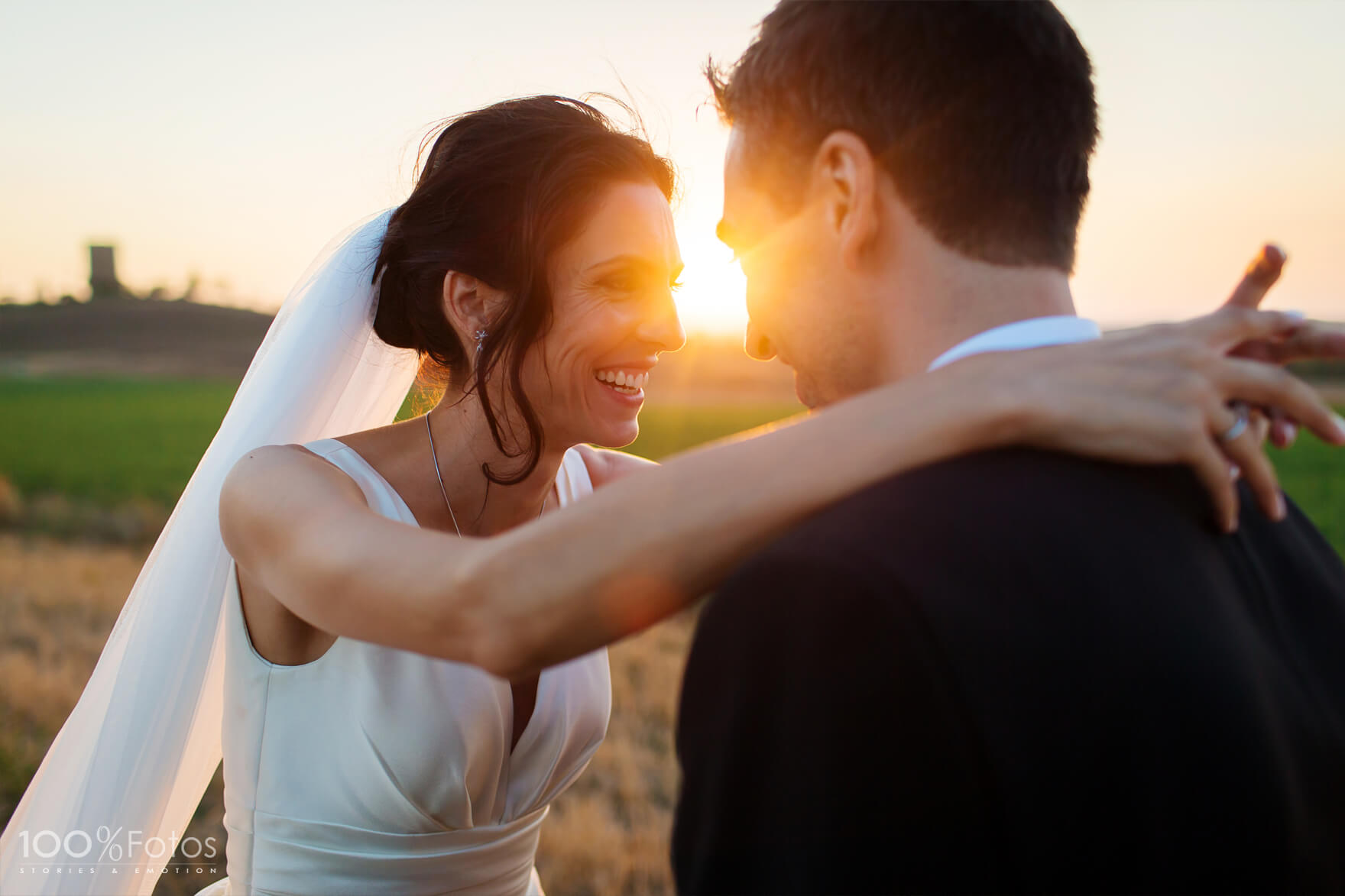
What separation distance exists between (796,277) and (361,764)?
2.00 meters

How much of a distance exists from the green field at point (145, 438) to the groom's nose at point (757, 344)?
2144 cm

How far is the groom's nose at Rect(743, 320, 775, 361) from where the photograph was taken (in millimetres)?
2010

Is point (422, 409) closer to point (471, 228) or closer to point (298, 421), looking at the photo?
point (298, 421)

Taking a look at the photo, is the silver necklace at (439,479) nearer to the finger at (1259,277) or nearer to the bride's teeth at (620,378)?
the bride's teeth at (620,378)

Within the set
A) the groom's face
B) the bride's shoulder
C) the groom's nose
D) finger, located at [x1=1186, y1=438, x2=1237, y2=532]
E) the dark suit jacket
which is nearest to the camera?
the dark suit jacket

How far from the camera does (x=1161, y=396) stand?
1277 mm

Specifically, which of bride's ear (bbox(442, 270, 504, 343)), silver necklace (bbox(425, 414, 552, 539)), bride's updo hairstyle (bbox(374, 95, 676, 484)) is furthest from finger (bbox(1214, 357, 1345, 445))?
silver necklace (bbox(425, 414, 552, 539))

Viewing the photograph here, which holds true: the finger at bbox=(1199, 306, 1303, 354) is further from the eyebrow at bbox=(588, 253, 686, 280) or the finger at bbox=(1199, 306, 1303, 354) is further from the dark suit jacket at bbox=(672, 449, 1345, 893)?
the eyebrow at bbox=(588, 253, 686, 280)

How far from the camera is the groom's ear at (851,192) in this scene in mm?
1650

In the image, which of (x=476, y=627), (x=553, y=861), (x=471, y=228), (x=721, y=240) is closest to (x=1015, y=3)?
(x=721, y=240)

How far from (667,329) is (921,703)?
2.18m

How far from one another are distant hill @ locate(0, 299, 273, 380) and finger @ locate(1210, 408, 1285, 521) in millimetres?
24081

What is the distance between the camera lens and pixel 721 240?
6.63ft

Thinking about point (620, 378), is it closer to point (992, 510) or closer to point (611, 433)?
point (611, 433)
